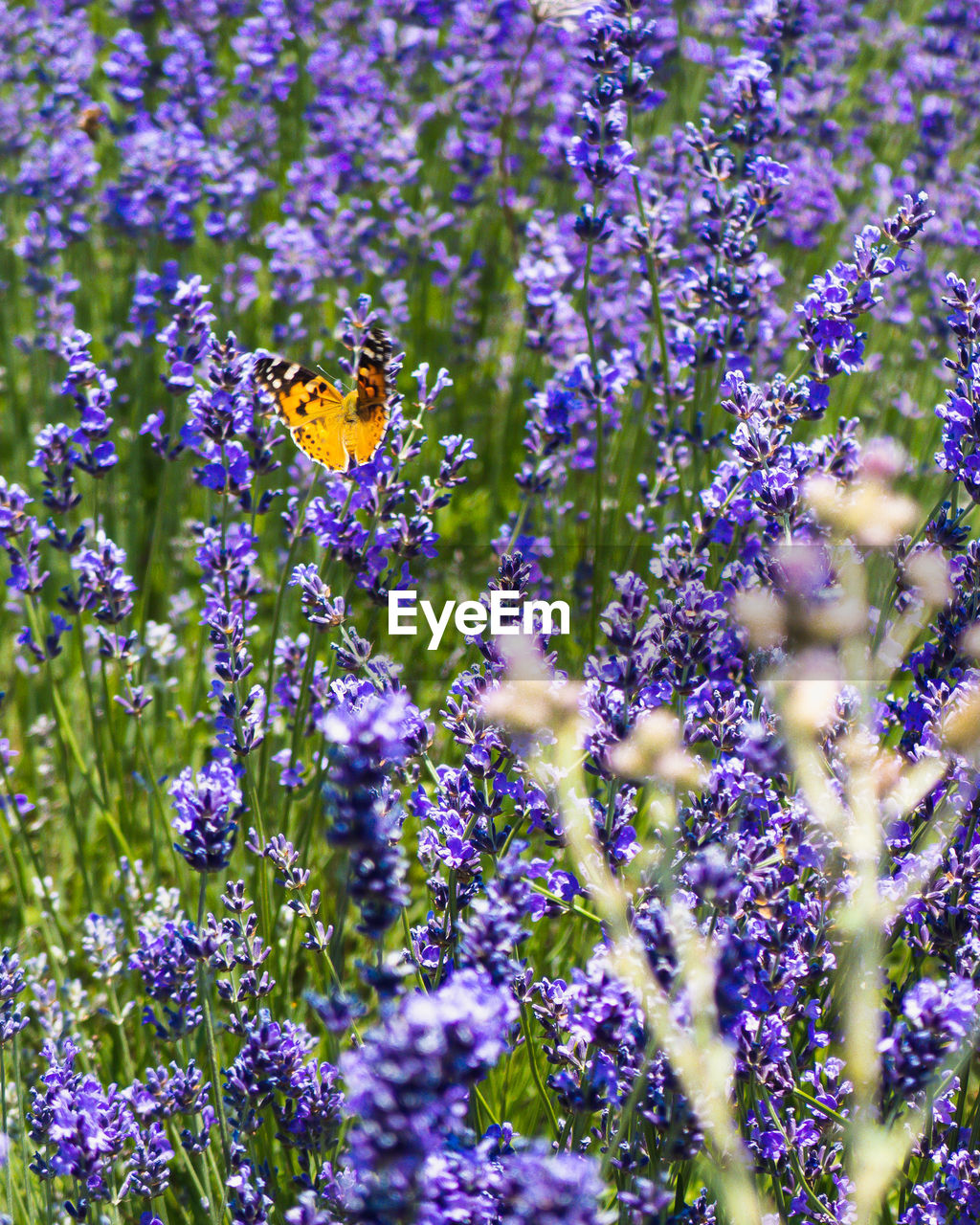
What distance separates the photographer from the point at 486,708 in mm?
1827

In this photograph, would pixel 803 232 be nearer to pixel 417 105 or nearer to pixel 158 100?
pixel 417 105

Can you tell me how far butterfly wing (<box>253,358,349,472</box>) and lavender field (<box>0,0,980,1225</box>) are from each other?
2 cm

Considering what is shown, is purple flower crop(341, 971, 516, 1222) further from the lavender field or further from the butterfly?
the butterfly

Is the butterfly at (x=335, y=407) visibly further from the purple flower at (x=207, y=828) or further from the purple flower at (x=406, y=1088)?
the purple flower at (x=406, y=1088)

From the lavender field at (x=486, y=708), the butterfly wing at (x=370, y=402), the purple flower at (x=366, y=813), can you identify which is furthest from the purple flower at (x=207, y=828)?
the butterfly wing at (x=370, y=402)

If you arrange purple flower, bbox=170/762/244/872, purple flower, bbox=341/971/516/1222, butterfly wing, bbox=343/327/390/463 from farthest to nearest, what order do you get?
butterfly wing, bbox=343/327/390/463 → purple flower, bbox=170/762/244/872 → purple flower, bbox=341/971/516/1222

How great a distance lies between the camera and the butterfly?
2.56 metres

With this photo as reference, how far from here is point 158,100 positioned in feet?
19.3

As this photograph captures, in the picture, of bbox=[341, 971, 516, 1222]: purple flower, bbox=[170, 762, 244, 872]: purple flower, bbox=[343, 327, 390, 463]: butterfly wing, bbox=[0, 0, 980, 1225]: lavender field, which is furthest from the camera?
bbox=[343, 327, 390, 463]: butterfly wing

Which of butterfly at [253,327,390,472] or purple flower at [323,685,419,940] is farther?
butterfly at [253,327,390,472]

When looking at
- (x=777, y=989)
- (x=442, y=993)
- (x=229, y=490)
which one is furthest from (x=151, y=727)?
(x=442, y=993)

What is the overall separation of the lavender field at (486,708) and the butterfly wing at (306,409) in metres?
0.02

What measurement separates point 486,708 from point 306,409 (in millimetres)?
1224

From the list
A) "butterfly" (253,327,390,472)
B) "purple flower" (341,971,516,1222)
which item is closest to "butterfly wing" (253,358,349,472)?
"butterfly" (253,327,390,472)
